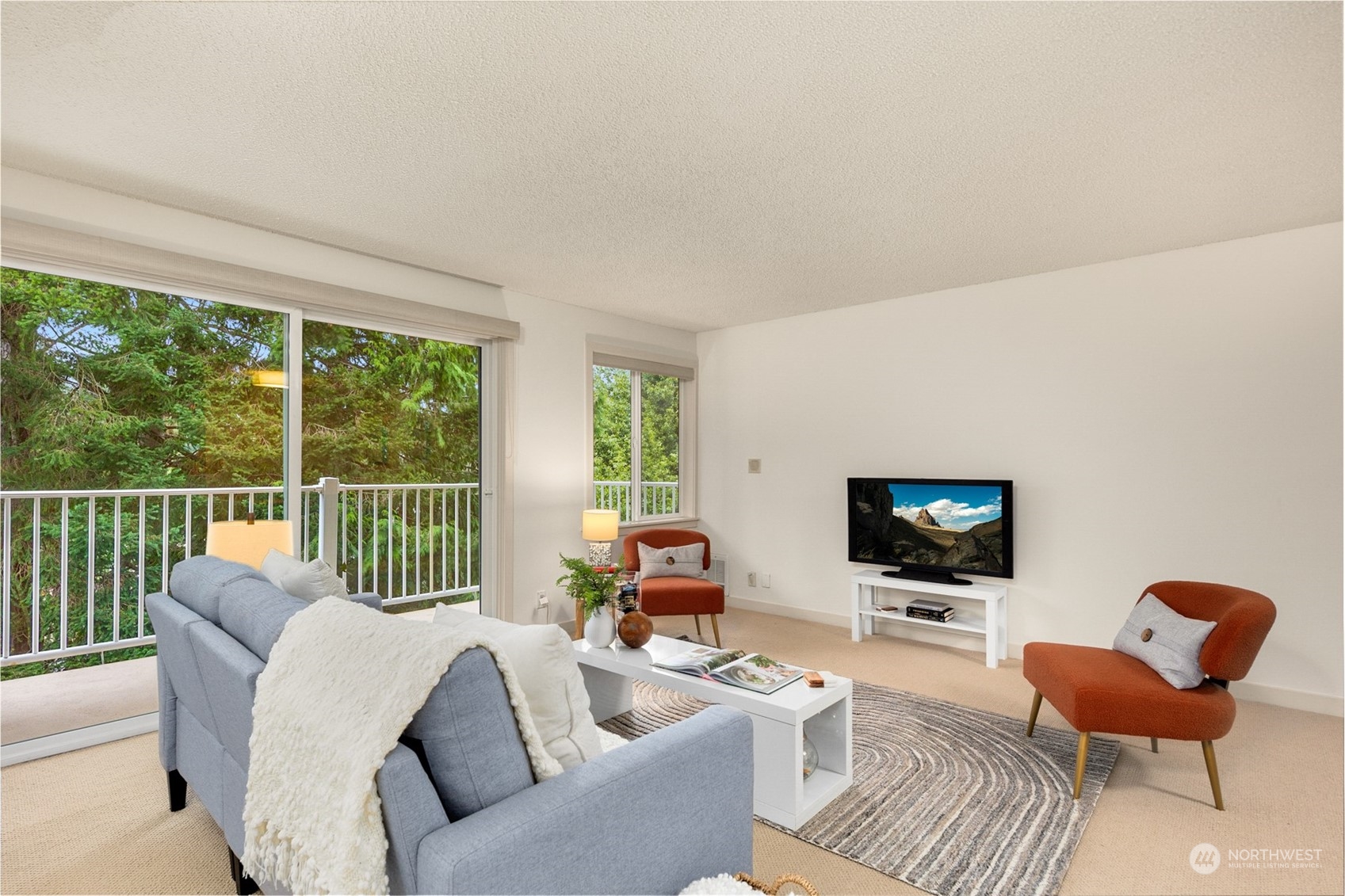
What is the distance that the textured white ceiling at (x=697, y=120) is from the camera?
1.77 m

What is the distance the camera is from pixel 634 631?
2.96 m

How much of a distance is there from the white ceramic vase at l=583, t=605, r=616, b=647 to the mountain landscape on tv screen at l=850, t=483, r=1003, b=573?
234cm

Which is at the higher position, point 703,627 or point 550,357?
point 550,357

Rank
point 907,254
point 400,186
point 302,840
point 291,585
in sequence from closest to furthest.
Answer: point 302,840
point 291,585
point 400,186
point 907,254

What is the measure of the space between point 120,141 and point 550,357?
2597 mm

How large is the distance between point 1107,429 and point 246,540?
Result: 4445 millimetres

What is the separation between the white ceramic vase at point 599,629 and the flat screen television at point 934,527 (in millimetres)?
2326

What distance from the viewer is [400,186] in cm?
280

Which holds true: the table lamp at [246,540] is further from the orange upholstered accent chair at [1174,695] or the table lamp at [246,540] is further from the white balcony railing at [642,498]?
the orange upholstered accent chair at [1174,695]

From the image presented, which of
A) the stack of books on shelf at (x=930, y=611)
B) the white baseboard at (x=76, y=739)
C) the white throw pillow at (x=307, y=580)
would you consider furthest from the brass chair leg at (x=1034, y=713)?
the white baseboard at (x=76, y=739)

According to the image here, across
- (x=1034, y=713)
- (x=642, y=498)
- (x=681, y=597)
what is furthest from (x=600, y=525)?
(x=1034, y=713)

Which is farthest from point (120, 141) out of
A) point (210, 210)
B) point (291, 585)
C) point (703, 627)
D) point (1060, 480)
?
point (1060, 480)

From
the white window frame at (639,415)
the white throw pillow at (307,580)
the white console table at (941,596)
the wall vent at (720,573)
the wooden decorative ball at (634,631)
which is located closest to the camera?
the white throw pillow at (307,580)

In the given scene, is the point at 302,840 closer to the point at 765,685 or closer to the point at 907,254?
the point at 765,685
